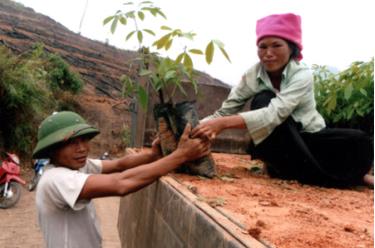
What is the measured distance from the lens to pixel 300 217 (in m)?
1.76

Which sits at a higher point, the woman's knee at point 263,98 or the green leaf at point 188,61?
the green leaf at point 188,61

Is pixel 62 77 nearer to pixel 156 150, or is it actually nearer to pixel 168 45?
pixel 156 150

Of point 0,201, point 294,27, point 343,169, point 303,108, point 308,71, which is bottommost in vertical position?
point 0,201

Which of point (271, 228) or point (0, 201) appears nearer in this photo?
point (271, 228)

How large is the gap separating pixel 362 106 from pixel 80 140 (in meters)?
2.78

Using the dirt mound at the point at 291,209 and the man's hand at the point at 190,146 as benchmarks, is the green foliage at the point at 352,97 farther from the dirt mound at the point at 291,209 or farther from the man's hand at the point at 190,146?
the man's hand at the point at 190,146

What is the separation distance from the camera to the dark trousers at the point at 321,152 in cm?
271

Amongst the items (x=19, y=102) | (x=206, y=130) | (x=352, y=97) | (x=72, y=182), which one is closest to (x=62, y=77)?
(x=19, y=102)

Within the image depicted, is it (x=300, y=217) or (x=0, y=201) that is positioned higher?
(x=300, y=217)

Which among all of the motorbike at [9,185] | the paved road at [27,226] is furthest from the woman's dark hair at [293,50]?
the motorbike at [9,185]

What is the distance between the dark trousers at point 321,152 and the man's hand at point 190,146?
1.70 feet

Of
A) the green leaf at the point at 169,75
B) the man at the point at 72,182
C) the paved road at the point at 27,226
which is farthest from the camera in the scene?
the paved road at the point at 27,226

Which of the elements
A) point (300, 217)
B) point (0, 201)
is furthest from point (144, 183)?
point (0, 201)

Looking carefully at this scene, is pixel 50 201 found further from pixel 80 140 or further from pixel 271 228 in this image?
pixel 271 228
